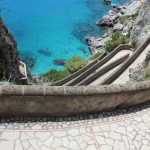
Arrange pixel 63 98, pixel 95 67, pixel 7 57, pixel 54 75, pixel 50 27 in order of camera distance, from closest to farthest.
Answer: pixel 63 98 < pixel 7 57 < pixel 95 67 < pixel 54 75 < pixel 50 27

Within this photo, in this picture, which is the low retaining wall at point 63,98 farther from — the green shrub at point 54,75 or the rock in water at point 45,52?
the rock in water at point 45,52

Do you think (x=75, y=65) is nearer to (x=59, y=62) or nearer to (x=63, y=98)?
(x=59, y=62)

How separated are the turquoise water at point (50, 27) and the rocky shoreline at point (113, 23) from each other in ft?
3.68

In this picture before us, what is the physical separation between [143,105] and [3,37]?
55.6ft

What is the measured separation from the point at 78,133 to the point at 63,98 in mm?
1250

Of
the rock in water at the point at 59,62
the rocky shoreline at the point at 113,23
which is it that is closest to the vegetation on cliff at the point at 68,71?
the rock in water at the point at 59,62

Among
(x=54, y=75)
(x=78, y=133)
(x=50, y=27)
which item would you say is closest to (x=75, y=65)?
(x=54, y=75)

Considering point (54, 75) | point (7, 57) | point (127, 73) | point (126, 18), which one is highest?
point (126, 18)

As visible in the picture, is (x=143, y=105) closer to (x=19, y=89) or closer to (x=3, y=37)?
(x=19, y=89)

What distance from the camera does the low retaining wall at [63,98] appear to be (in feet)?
31.0

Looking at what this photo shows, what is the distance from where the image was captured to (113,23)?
5300 centimetres

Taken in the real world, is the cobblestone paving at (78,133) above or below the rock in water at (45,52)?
below

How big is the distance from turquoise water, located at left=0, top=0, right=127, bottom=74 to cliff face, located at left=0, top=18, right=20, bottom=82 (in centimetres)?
1609

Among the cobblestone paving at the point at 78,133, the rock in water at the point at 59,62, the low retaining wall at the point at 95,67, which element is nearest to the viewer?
the cobblestone paving at the point at 78,133
